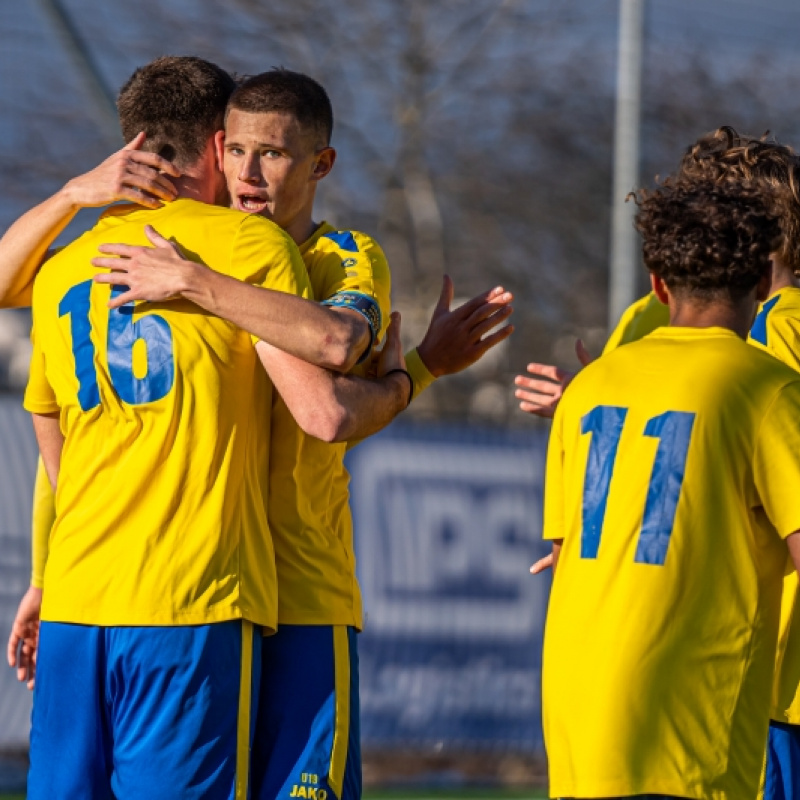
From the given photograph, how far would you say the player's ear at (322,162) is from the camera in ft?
12.4

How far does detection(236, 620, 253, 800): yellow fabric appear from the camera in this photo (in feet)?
10.8

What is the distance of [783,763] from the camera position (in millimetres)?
3533

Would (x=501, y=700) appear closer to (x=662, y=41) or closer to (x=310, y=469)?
(x=310, y=469)

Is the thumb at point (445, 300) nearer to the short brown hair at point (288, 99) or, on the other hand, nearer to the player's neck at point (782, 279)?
the short brown hair at point (288, 99)

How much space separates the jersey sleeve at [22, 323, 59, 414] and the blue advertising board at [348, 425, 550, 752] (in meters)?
4.35

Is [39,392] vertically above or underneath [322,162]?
underneath

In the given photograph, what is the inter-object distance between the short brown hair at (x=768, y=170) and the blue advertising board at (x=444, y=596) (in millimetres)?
4375

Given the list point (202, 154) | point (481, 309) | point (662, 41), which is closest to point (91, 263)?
point (202, 154)

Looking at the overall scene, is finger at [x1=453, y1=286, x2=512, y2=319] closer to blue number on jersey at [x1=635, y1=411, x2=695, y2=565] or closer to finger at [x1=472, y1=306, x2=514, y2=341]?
finger at [x1=472, y1=306, x2=514, y2=341]

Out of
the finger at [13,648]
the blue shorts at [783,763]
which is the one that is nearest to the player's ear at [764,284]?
the blue shorts at [783,763]

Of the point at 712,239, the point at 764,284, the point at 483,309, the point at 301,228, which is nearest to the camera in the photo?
the point at 712,239

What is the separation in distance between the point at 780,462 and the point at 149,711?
1437mm

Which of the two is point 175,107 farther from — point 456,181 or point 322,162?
point 456,181

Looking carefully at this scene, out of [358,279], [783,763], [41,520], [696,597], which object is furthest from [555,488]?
[41,520]
